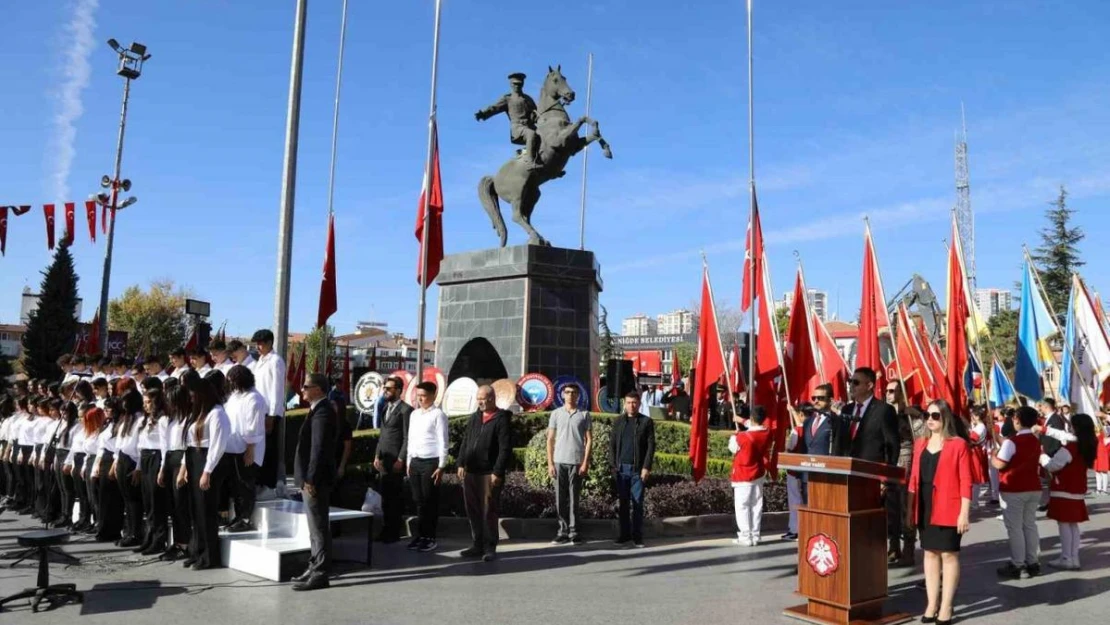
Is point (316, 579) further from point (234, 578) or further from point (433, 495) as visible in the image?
point (433, 495)

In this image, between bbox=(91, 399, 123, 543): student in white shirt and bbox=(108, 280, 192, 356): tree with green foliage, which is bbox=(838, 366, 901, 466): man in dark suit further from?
bbox=(108, 280, 192, 356): tree with green foliage

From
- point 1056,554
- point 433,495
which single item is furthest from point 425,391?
point 1056,554

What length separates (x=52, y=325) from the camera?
3650 cm

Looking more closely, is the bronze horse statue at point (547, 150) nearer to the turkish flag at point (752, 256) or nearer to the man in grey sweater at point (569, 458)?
the turkish flag at point (752, 256)

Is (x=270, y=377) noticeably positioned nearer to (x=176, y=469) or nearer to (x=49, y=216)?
(x=176, y=469)

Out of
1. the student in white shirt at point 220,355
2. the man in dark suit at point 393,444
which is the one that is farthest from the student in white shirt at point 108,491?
the man in dark suit at point 393,444

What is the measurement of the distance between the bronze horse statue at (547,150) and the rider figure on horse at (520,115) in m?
0.12

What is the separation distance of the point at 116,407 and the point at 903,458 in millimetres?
8692

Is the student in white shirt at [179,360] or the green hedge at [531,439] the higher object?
the student in white shirt at [179,360]

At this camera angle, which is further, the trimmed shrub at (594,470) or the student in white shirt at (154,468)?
the trimmed shrub at (594,470)

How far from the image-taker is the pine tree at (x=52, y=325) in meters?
36.1

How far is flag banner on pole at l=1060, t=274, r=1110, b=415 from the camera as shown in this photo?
13.0 m

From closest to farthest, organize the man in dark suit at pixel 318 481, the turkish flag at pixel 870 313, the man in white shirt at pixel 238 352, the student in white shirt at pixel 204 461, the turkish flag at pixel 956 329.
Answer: the man in dark suit at pixel 318 481 < the student in white shirt at pixel 204 461 < the man in white shirt at pixel 238 352 < the turkish flag at pixel 956 329 < the turkish flag at pixel 870 313

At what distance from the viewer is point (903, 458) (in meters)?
9.38
